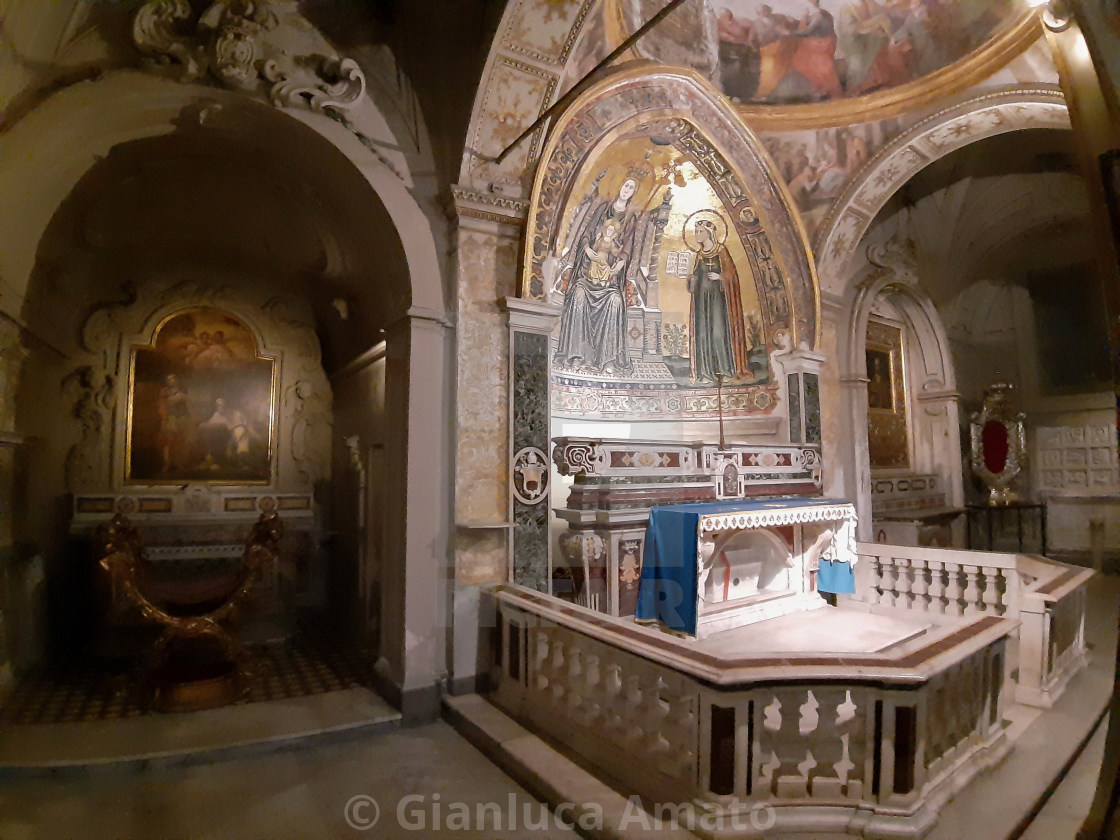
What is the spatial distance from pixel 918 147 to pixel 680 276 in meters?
3.26

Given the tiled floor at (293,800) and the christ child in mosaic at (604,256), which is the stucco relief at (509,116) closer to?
the christ child in mosaic at (604,256)

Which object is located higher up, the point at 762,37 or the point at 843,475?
the point at 762,37

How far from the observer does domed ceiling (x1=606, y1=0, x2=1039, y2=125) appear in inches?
259

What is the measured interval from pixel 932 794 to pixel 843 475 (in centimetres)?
570

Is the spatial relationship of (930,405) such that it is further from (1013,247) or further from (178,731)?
(178,731)

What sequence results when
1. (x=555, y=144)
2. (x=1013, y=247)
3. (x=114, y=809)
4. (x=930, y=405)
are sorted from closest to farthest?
(x=114, y=809), (x=555, y=144), (x=930, y=405), (x=1013, y=247)

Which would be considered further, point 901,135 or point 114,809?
point 901,135

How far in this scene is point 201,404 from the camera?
22.9ft

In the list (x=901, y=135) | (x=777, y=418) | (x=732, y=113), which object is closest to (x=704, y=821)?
(x=777, y=418)

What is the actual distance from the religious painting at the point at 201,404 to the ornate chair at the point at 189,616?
1.36 metres

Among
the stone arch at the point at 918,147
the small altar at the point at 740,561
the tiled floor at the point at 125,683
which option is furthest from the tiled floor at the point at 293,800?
the stone arch at the point at 918,147

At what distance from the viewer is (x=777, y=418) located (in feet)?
26.6

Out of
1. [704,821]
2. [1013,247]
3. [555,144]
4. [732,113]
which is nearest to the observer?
[704,821]

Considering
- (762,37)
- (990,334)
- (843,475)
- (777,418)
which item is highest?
(762,37)
